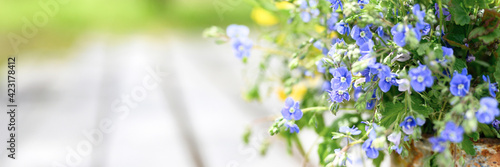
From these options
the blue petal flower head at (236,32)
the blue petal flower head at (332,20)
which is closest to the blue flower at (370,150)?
the blue petal flower head at (332,20)

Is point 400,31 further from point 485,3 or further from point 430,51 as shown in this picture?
point 485,3

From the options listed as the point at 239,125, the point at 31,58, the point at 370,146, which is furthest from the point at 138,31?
the point at 370,146

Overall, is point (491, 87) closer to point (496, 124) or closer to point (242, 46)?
point (496, 124)

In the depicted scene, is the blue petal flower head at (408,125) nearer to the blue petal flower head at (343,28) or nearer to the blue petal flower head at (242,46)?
the blue petal flower head at (343,28)

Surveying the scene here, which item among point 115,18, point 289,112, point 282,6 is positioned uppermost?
point 115,18

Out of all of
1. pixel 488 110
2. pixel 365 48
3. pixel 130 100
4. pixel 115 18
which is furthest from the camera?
pixel 115 18

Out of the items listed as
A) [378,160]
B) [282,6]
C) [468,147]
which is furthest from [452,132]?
[282,6]

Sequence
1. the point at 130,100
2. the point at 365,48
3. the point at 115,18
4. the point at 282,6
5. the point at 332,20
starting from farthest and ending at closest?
the point at 115,18
the point at 130,100
the point at 282,6
the point at 332,20
the point at 365,48

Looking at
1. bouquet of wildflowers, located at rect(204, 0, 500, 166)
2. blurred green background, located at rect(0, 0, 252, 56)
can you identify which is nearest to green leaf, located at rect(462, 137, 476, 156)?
bouquet of wildflowers, located at rect(204, 0, 500, 166)

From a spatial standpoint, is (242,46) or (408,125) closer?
(408,125)
